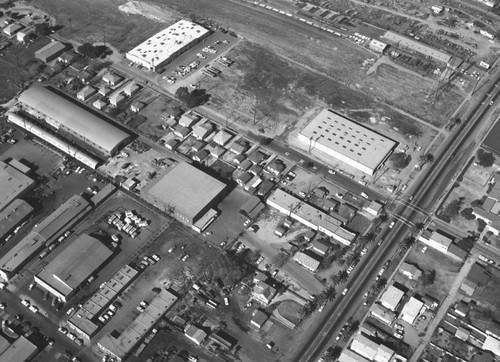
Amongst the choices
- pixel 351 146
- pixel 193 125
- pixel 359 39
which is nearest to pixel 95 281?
pixel 193 125

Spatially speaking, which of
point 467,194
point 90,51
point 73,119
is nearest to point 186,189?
point 73,119

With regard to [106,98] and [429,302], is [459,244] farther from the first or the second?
[106,98]

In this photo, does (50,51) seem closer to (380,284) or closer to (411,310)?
(380,284)

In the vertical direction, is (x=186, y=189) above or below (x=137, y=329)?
above

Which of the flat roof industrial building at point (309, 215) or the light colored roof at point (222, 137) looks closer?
the flat roof industrial building at point (309, 215)

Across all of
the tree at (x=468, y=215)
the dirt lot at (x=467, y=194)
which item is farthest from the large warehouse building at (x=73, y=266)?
the tree at (x=468, y=215)

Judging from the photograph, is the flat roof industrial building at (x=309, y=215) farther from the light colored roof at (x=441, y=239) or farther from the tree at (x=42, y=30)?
the tree at (x=42, y=30)
